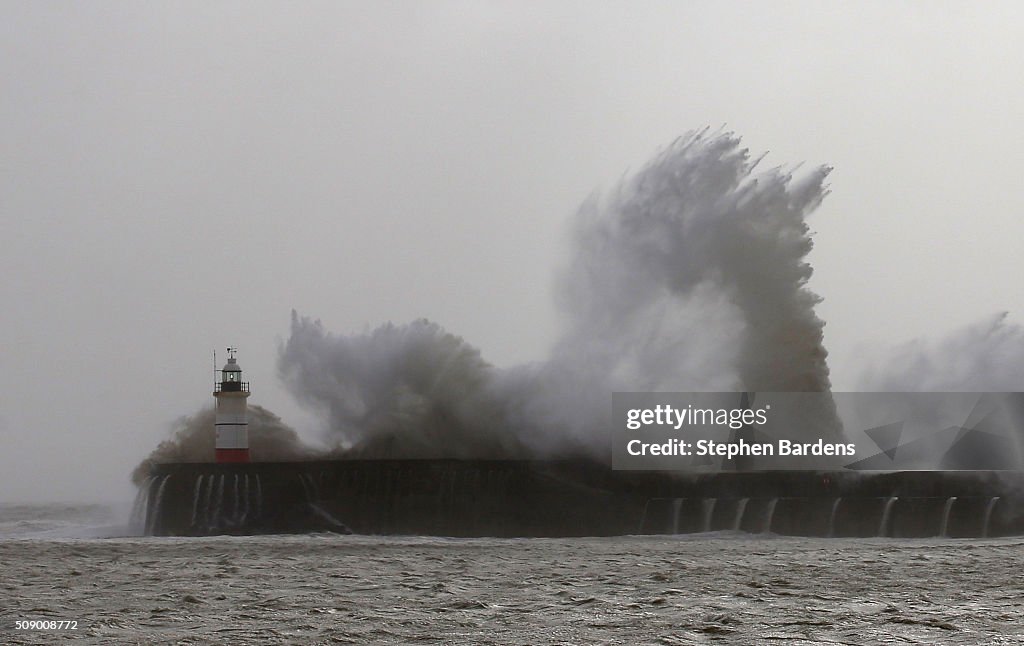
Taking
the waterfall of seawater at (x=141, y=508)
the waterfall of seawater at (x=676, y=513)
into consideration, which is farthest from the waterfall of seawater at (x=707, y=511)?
the waterfall of seawater at (x=141, y=508)

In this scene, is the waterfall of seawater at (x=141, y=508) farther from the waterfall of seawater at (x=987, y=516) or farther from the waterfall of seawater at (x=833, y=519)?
the waterfall of seawater at (x=987, y=516)

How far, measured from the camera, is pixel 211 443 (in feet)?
95.9

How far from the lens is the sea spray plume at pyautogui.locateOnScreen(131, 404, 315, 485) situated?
95.6 ft

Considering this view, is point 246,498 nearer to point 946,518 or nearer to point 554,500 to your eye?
point 554,500

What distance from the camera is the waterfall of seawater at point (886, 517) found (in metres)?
20.5

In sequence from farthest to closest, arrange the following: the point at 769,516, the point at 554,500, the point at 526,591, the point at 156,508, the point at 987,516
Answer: the point at 156,508, the point at 554,500, the point at 769,516, the point at 987,516, the point at 526,591

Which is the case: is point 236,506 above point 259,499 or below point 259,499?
below

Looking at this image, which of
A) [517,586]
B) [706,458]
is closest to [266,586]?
[517,586]

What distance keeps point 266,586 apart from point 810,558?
656 centimetres

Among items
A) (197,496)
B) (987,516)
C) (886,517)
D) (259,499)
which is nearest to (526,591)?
(886,517)

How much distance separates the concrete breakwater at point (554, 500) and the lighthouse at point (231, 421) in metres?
1.51

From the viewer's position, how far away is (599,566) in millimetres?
16062

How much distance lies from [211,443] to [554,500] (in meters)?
9.05

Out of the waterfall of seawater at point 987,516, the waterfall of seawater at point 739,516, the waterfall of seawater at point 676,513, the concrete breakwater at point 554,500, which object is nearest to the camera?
the waterfall of seawater at point 987,516
